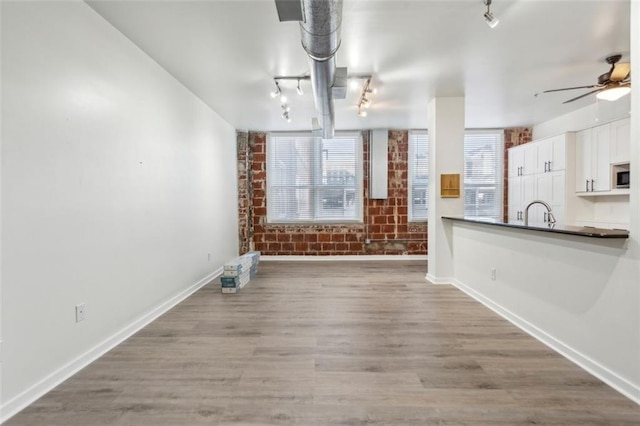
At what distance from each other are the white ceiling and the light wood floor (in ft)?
8.97

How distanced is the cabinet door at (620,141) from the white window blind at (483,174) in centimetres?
203

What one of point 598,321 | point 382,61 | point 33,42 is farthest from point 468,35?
point 33,42

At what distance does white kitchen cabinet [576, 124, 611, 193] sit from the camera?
383cm

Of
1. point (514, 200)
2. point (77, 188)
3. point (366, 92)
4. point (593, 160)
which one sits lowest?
point (514, 200)

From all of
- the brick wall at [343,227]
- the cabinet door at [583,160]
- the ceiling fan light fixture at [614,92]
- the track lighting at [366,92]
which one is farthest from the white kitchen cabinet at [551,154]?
the track lighting at [366,92]

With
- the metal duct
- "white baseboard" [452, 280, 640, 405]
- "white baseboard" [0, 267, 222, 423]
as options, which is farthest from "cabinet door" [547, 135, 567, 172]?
"white baseboard" [0, 267, 222, 423]

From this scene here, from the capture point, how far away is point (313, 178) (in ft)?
19.3

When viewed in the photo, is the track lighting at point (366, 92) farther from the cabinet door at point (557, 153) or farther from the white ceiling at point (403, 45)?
the cabinet door at point (557, 153)

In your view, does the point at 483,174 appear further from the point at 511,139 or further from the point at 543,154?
the point at 543,154

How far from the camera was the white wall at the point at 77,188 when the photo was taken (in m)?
1.60

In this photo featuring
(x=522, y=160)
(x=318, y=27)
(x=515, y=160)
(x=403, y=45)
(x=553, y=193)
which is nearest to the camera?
(x=318, y=27)

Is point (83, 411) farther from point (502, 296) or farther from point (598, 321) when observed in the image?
point (502, 296)

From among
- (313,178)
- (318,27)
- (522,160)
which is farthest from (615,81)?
(313,178)

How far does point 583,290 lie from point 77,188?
3809 mm
